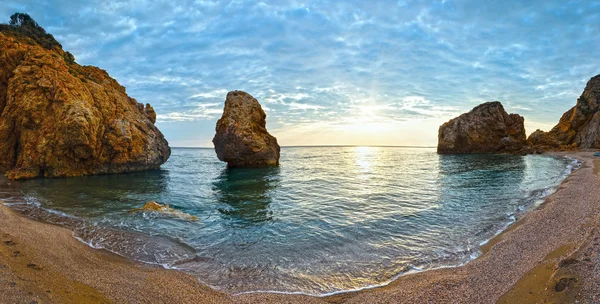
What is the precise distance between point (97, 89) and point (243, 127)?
63.4ft

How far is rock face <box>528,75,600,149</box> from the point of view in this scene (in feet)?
198

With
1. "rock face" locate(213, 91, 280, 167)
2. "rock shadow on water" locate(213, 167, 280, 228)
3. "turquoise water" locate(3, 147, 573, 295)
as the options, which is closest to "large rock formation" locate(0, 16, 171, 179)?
"turquoise water" locate(3, 147, 573, 295)

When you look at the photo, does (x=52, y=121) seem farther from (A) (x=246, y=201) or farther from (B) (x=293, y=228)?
(B) (x=293, y=228)

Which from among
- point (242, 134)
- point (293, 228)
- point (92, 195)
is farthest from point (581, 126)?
point (92, 195)

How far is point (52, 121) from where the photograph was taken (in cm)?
2875

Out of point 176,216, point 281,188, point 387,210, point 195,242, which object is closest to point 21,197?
point 176,216

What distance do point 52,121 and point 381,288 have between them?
37064 millimetres

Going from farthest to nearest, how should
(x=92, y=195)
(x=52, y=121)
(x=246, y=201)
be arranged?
1. (x=52, y=121)
2. (x=92, y=195)
3. (x=246, y=201)

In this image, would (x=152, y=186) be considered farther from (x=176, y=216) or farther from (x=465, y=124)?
(x=465, y=124)

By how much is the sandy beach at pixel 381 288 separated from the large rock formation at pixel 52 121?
24893 millimetres

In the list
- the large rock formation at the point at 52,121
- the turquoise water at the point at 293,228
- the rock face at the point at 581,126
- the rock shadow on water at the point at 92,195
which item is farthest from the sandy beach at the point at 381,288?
the rock face at the point at 581,126

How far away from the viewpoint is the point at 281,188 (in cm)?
2372

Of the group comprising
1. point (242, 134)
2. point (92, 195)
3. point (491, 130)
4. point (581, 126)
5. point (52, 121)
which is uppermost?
point (581, 126)

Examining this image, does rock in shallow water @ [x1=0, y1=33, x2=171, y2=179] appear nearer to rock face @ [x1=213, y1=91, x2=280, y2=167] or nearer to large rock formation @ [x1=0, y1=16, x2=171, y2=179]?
large rock formation @ [x1=0, y1=16, x2=171, y2=179]
